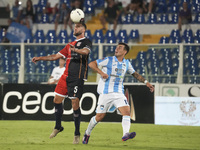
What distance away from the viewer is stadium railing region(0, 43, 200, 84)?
46.5 feet

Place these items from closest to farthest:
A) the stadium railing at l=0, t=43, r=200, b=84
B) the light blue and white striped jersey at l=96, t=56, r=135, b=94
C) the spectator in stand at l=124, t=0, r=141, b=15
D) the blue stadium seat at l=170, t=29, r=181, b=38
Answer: the light blue and white striped jersey at l=96, t=56, r=135, b=94 < the stadium railing at l=0, t=43, r=200, b=84 < the blue stadium seat at l=170, t=29, r=181, b=38 < the spectator in stand at l=124, t=0, r=141, b=15

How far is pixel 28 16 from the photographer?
67.4 feet

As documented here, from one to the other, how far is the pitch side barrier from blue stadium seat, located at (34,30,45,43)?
479 centimetres

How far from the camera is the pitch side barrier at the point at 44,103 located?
1398 cm

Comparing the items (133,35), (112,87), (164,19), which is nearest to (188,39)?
(164,19)

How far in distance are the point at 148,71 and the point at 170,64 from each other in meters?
0.68

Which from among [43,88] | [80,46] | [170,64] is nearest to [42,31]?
[43,88]

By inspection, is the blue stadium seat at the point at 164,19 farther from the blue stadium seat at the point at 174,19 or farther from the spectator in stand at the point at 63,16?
the spectator in stand at the point at 63,16

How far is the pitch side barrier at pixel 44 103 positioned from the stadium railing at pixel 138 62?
1.56ft

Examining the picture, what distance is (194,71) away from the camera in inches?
551

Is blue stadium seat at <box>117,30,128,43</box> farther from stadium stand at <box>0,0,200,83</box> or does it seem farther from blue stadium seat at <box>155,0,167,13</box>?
blue stadium seat at <box>155,0,167,13</box>

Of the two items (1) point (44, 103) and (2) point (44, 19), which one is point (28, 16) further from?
(1) point (44, 103)

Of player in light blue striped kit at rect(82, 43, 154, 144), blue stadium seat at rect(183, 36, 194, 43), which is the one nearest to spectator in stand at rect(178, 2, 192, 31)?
blue stadium seat at rect(183, 36, 194, 43)

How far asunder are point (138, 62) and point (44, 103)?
309 cm
